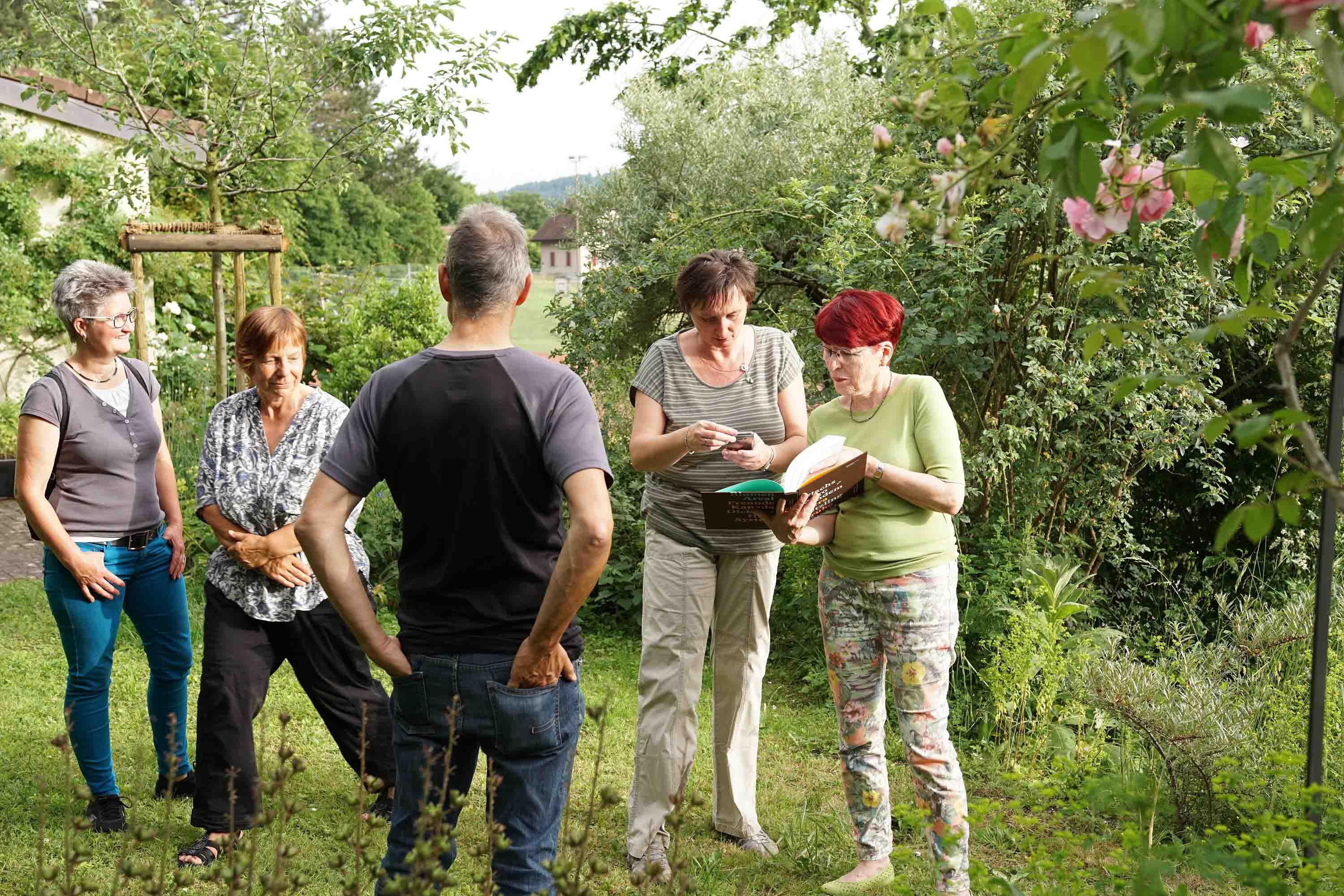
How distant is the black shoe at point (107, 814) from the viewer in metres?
4.08

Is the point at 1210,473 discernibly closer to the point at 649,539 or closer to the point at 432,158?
the point at 649,539

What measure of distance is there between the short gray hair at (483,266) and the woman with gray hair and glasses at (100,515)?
2030 mm

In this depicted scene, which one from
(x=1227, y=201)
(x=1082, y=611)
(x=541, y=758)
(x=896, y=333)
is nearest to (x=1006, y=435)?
(x=1082, y=611)

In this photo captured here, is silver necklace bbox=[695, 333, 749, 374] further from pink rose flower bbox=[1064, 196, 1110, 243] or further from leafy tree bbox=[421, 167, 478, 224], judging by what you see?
leafy tree bbox=[421, 167, 478, 224]

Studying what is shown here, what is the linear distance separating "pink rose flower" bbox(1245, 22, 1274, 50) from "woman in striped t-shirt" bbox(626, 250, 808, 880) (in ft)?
7.40

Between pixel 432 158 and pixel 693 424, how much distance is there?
5066cm

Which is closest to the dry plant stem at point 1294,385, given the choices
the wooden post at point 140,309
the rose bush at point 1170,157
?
the rose bush at point 1170,157

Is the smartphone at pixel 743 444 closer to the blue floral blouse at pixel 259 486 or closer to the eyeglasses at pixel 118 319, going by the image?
the blue floral blouse at pixel 259 486

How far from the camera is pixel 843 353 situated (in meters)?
3.42

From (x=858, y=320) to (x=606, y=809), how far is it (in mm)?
2021

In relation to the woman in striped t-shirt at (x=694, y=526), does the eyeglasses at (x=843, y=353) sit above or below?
above

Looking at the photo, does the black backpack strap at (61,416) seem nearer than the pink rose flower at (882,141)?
No

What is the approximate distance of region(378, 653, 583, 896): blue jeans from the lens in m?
2.55

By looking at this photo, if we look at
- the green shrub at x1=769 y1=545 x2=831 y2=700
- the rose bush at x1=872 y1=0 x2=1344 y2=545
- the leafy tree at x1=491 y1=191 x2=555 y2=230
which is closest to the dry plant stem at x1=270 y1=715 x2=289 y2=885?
the rose bush at x1=872 y1=0 x2=1344 y2=545
